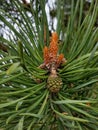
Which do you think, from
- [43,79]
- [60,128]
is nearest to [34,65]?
[43,79]

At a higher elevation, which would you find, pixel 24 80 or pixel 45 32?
pixel 45 32

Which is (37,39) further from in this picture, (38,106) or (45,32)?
(38,106)

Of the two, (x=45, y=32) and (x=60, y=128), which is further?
(x=45, y=32)

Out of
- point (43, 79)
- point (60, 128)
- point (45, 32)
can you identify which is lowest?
point (60, 128)
